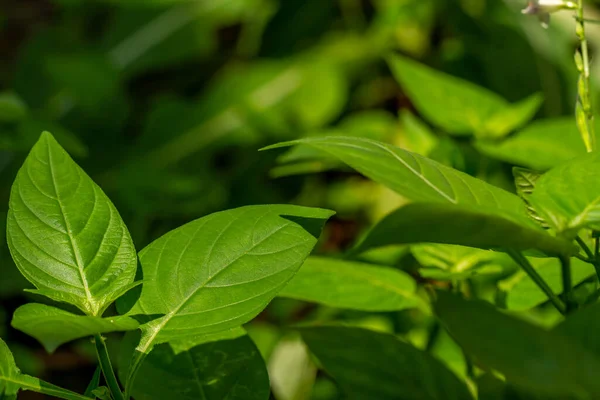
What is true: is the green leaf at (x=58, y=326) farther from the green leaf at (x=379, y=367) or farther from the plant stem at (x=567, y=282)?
the plant stem at (x=567, y=282)

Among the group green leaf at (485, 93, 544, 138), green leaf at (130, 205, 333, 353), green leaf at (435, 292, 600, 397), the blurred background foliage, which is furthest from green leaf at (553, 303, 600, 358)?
the blurred background foliage

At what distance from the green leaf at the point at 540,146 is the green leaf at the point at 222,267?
352 millimetres

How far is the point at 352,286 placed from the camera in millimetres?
558

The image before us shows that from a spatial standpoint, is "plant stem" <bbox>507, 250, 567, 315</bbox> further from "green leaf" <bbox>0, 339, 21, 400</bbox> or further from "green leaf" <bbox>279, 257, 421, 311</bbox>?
"green leaf" <bbox>0, 339, 21, 400</bbox>

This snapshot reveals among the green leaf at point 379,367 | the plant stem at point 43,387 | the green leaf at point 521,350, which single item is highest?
the green leaf at point 521,350

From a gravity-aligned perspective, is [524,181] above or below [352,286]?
above

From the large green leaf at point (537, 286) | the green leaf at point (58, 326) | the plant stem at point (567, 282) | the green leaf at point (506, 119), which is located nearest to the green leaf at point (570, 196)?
the plant stem at point (567, 282)

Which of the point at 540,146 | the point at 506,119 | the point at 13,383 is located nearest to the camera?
the point at 13,383

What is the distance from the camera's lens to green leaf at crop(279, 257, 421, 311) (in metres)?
0.54

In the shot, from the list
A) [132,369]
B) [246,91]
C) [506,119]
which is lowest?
[246,91]

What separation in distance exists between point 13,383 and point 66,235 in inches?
3.4

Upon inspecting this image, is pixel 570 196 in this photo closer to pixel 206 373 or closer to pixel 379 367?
pixel 379 367

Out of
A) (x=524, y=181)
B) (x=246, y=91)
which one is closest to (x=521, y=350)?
(x=524, y=181)

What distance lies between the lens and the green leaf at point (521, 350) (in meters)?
0.27
